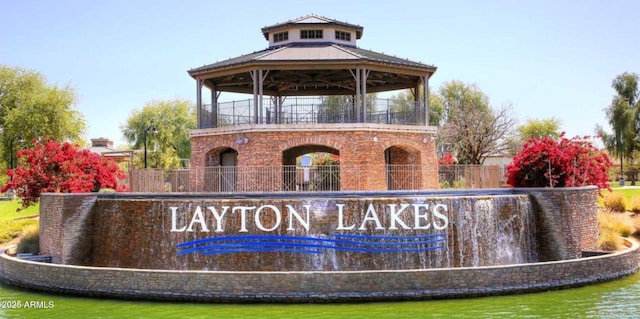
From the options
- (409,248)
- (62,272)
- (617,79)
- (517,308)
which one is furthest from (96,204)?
(617,79)

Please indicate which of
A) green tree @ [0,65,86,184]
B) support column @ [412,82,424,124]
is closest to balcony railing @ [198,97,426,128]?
support column @ [412,82,424,124]

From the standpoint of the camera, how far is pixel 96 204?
841 inches

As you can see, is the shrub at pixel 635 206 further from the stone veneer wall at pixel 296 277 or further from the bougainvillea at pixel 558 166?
the stone veneer wall at pixel 296 277

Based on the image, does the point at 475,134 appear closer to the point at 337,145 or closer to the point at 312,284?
the point at 337,145

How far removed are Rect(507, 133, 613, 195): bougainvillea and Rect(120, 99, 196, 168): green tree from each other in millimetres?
44958

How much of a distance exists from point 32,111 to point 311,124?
34.8m

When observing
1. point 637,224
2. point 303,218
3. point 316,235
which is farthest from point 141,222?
point 637,224

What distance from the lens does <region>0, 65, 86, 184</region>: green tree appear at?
5342 cm

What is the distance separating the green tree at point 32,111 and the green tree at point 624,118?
4598 centimetres

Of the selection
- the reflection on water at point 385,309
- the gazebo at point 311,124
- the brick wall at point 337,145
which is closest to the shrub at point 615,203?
the gazebo at point 311,124

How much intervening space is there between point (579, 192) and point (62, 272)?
54.0 feet

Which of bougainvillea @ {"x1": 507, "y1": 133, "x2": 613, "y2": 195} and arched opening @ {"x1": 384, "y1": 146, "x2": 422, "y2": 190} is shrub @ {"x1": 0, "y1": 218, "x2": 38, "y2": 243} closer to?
arched opening @ {"x1": 384, "y1": 146, "x2": 422, "y2": 190}

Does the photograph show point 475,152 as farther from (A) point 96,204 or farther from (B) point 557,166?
(A) point 96,204

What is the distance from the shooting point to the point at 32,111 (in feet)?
177
